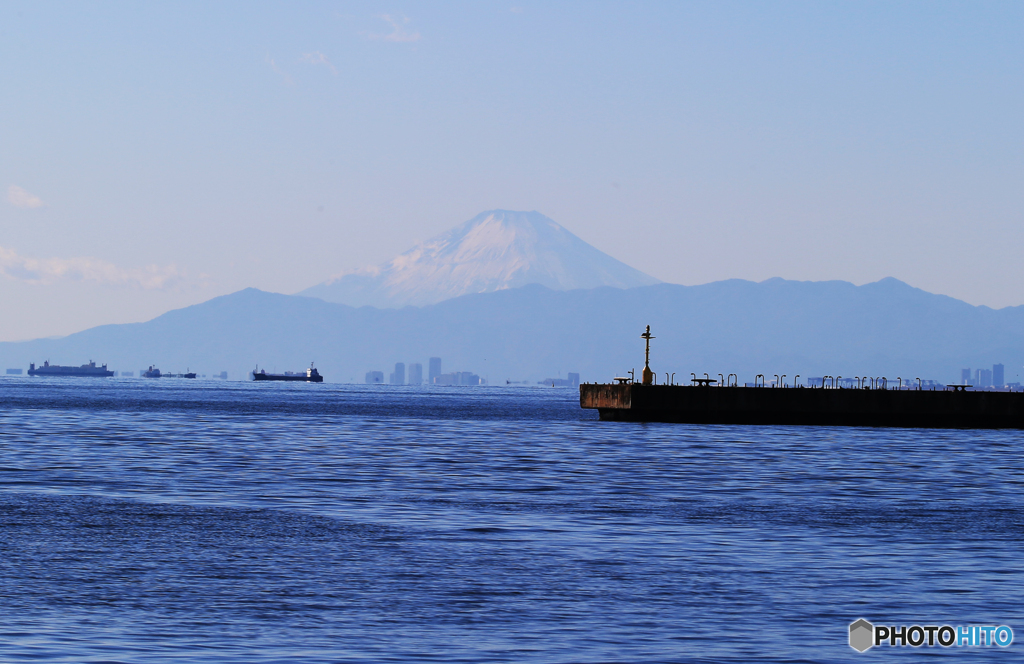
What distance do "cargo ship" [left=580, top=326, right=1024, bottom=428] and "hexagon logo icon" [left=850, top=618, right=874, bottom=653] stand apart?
82.6 metres

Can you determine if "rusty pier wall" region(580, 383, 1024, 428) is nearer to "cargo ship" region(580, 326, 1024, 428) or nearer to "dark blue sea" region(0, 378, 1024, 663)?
"cargo ship" region(580, 326, 1024, 428)

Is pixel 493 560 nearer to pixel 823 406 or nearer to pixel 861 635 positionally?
pixel 861 635

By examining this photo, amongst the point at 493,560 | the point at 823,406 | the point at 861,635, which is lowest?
the point at 861,635

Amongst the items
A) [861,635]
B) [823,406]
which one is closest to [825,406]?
[823,406]

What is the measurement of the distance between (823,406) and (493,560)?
8198cm

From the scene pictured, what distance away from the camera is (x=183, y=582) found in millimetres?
22812

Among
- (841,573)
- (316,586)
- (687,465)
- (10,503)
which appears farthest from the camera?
(687,465)

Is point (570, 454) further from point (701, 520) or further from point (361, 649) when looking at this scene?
point (361, 649)

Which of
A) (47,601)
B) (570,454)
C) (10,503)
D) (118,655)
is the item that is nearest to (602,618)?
(118,655)

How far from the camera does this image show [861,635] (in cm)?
1875

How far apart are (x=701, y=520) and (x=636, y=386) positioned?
2793 inches

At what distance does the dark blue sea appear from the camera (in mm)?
18281

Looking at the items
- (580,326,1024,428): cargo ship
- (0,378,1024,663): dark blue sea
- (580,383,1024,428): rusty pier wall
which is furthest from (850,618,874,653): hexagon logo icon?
(580,326,1024,428): cargo ship

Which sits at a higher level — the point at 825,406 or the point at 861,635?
the point at 825,406
